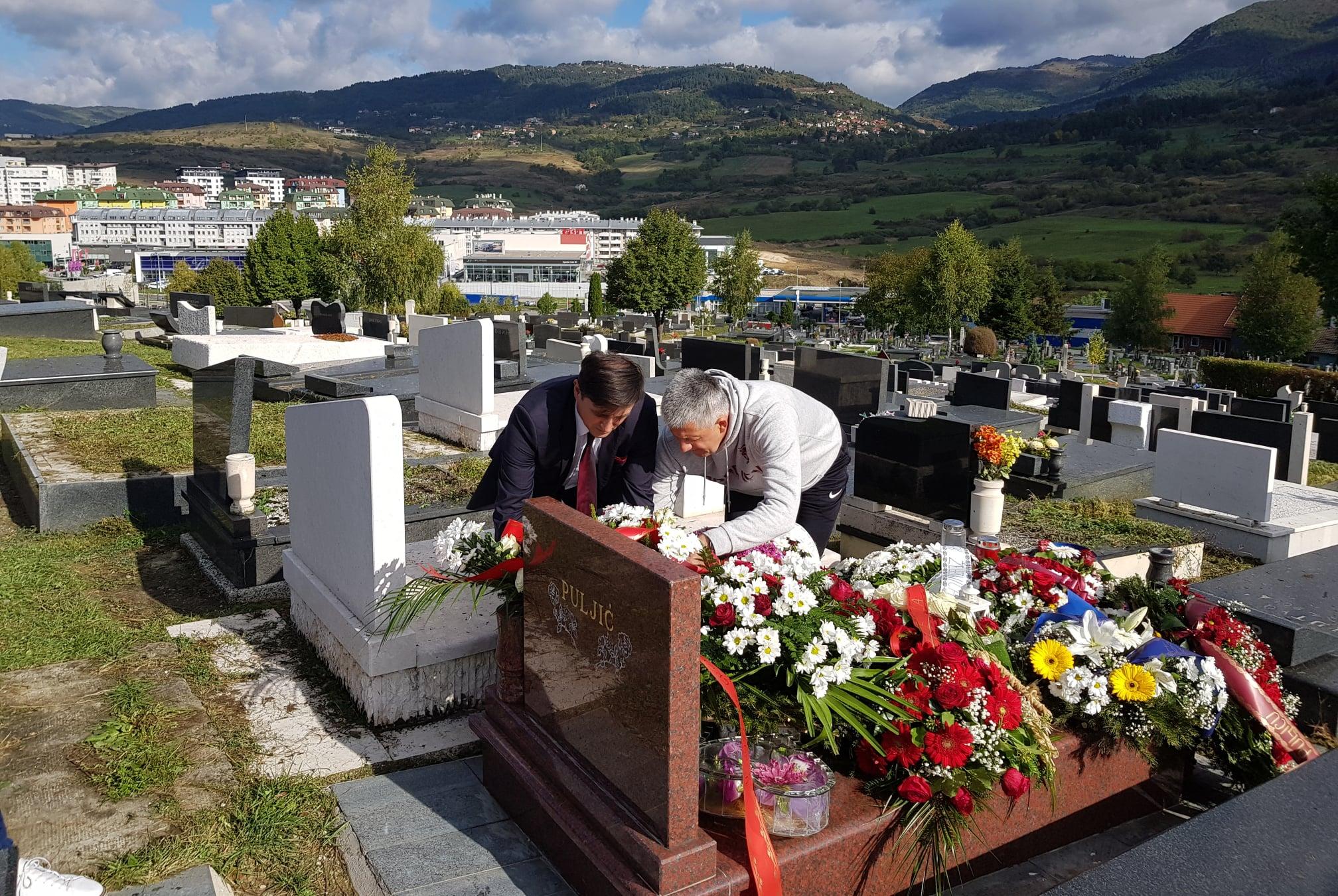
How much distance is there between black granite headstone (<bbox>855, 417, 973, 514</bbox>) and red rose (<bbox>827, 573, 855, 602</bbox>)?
162 inches

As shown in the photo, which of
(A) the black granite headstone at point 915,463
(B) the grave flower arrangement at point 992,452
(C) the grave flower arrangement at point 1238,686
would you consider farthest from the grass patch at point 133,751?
(B) the grave flower arrangement at point 992,452

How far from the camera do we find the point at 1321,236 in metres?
25.8

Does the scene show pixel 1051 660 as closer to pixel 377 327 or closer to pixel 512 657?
pixel 512 657

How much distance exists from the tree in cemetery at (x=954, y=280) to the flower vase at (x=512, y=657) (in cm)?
4573

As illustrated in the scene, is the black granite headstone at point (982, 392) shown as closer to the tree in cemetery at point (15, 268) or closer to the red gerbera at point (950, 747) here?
the red gerbera at point (950, 747)

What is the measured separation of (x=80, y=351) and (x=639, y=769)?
17.2 meters

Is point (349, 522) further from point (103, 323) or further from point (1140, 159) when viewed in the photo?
point (1140, 159)

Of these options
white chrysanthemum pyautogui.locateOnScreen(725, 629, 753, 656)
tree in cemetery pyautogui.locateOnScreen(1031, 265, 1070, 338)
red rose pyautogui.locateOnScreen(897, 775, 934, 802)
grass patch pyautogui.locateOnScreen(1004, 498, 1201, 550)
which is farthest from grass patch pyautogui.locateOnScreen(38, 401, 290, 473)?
tree in cemetery pyautogui.locateOnScreen(1031, 265, 1070, 338)

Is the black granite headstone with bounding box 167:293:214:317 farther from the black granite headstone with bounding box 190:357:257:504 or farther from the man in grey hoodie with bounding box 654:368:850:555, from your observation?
the man in grey hoodie with bounding box 654:368:850:555

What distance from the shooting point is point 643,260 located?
47.6 m

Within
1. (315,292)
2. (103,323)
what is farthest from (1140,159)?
(103,323)

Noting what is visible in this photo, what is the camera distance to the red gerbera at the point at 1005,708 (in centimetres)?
283

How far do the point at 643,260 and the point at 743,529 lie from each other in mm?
45278

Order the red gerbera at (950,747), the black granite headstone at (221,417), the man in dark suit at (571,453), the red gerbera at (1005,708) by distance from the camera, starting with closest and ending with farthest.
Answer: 1. the red gerbera at (950,747)
2. the red gerbera at (1005,708)
3. the man in dark suit at (571,453)
4. the black granite headstone at (221,417)
